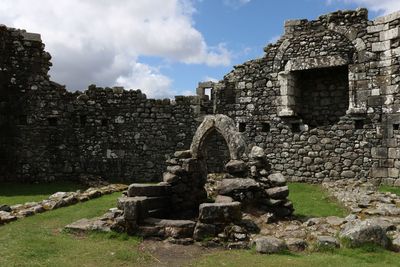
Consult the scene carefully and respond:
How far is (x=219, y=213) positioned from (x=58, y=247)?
3332mm

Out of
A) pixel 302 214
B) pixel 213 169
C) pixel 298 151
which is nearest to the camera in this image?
pixel 302 214

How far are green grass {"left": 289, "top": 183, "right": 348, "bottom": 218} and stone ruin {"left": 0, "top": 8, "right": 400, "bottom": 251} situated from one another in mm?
1156

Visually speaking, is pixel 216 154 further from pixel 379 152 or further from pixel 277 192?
pixel 277 192

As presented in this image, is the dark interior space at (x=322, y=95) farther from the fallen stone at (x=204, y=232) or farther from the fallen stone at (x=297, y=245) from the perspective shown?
the fallen stone at (x=297, y=245)

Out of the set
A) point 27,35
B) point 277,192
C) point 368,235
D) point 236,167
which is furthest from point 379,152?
point 27,35

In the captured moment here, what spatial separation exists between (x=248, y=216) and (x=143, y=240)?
2.55 m

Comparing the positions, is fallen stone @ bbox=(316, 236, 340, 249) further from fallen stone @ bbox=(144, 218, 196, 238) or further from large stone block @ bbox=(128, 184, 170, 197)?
large stone block @ bbox=(128, 184, 170, 197)

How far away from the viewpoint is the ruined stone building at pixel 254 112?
57.3 ft

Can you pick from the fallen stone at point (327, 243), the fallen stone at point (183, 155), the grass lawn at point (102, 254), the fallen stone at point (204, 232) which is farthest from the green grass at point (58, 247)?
the fallen stone at point (327, 243)

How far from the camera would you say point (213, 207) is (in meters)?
9.65

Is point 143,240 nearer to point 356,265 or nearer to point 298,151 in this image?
point 356,265

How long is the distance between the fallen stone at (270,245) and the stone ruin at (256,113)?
19.8 feet

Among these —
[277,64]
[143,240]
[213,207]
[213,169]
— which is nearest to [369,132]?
[277,64]

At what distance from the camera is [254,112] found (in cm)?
2011
